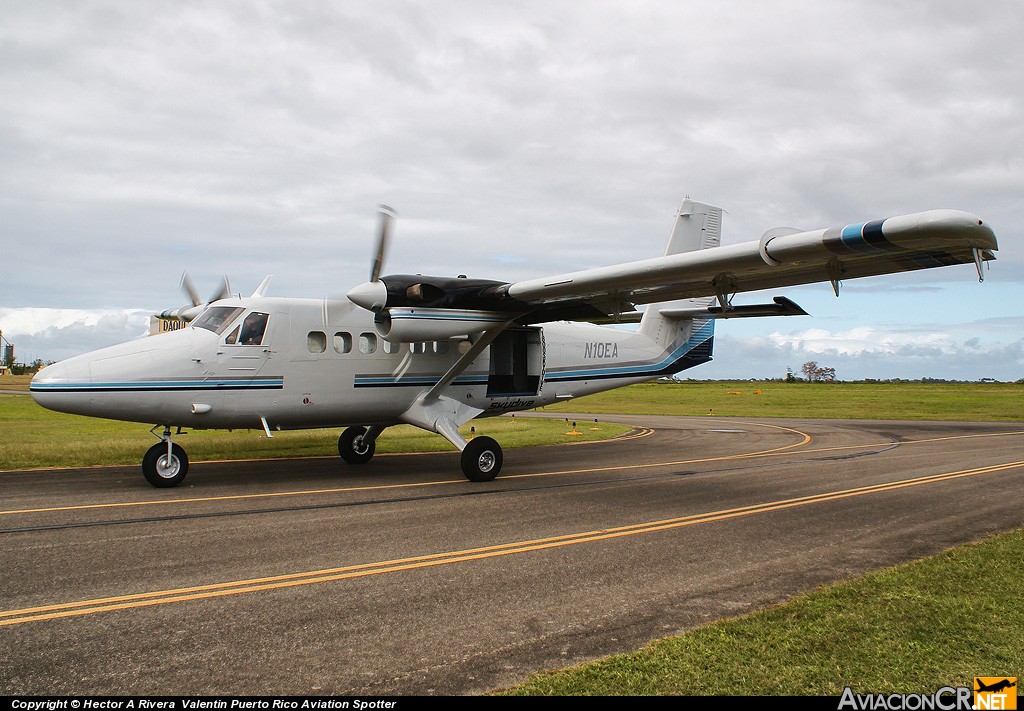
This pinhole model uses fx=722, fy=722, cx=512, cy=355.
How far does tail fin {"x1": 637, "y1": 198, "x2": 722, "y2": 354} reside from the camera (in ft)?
62.2

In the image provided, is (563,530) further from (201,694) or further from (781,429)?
(781,429)

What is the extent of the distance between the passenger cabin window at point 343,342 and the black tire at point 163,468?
11.4 ft

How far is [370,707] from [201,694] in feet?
3.47

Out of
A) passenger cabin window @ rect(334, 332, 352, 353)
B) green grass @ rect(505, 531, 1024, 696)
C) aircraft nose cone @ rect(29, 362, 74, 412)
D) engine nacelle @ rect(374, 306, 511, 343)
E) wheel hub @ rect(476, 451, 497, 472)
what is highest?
engine nacelle @ rect(374, 306, 511, 343)

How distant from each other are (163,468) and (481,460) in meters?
5.68

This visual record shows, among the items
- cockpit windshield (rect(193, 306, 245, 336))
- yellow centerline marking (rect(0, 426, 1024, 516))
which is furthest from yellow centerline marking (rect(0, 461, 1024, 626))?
cockpit windshield (rect(193, 306, 245, 336))

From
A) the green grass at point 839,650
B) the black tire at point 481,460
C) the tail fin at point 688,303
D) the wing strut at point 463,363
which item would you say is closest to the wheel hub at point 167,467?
the wing strut at point 463,363

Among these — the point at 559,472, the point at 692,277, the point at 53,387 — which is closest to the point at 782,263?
the point at 692,277

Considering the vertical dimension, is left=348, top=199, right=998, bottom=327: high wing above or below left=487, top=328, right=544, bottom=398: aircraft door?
above

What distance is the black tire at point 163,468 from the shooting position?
12336 mm

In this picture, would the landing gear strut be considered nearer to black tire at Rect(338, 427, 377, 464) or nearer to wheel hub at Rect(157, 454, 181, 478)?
wheel hub at Rect(157, 454, 181, 478)

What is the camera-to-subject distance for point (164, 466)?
12.4 metres

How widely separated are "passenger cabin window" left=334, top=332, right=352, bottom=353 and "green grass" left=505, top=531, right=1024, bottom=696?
10.2 metres

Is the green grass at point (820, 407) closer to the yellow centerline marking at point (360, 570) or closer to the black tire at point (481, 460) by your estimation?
the black tire at point (481, 460)
